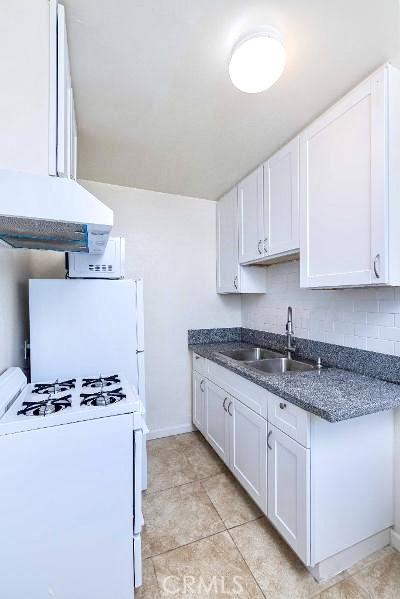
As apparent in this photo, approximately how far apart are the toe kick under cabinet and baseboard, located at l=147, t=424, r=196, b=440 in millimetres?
1152

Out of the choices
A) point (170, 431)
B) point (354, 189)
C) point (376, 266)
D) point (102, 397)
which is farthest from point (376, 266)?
point (170, 431)

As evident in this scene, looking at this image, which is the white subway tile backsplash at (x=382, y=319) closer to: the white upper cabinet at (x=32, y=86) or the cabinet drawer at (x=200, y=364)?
the cabinet drawer at (x=200, y=364)

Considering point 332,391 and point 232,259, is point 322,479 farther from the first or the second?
point 232,259

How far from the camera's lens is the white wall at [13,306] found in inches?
52.8

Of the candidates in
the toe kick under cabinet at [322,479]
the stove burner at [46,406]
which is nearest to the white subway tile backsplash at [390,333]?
the toe kick under cabinet at [322,479]

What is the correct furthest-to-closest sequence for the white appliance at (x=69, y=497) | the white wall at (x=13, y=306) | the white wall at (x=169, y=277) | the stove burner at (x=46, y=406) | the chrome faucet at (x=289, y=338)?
the white wall at (x=169, y=277)
the chrome faucet at (x=289, y=338)
the white wall at (x=13, y=306)
the stove burner at (x=46, y=406)
the white appliance at (x=69, y=497)

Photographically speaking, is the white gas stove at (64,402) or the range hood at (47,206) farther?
the white gas stove at (64,402)

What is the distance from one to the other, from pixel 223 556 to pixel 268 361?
1.20 m

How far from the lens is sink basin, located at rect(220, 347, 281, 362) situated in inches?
92.0

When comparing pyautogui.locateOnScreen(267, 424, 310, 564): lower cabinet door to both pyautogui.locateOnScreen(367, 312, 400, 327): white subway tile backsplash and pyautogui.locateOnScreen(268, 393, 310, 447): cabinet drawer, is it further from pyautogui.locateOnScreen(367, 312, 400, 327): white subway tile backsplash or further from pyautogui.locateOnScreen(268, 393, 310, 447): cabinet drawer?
pyautogui.locateOnScreen(367, 312, 400, 327): white subway tile backsplash

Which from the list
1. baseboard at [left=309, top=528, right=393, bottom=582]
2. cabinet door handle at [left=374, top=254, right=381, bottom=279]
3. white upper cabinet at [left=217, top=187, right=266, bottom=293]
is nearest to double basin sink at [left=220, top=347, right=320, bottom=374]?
white upper cabinet at [left=217, top=187, right=266, bottom=293]

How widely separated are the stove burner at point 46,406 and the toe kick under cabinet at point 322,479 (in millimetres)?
1026

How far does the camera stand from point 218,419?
212 cm

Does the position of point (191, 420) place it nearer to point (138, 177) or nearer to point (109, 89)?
point (138, 177)
